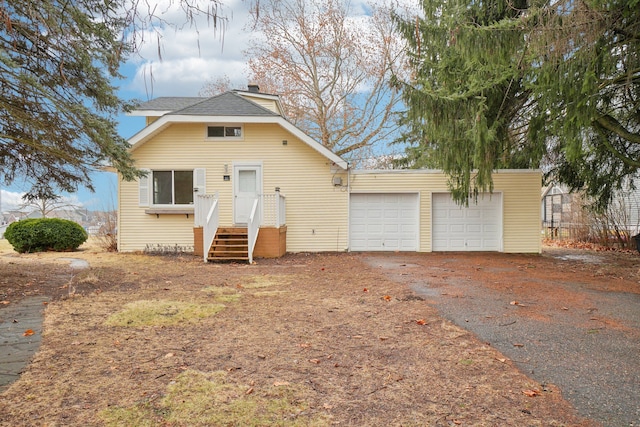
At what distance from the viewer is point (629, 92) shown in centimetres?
824

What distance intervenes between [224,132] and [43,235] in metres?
6.97

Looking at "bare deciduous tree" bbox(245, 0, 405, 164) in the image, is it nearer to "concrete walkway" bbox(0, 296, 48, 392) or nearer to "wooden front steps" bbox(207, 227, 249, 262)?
"wooden front steps" bbox(207, 227, 249, 262)

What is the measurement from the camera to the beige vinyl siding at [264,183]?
13242mm

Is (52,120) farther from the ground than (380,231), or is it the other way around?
(52,120)

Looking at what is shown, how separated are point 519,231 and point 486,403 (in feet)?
39.7

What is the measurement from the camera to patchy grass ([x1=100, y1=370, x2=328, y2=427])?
2582 mm

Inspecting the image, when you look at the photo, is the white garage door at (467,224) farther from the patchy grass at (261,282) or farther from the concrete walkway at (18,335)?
the concrete walkway at (18,335)

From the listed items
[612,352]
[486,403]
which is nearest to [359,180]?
[612,352]

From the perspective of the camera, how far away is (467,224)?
1377cm

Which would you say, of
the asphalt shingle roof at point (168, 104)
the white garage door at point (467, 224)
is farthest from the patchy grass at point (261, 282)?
the asphalt shingle roof at point (168, 104)

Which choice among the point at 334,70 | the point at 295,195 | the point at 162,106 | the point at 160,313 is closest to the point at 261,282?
the point at 160,313

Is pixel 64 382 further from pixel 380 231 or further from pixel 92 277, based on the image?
pixel 380 231

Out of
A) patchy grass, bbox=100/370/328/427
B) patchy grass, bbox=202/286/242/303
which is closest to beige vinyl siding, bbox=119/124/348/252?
patchy grass, bbox=202/286/242/303

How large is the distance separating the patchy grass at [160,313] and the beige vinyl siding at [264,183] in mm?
7704
